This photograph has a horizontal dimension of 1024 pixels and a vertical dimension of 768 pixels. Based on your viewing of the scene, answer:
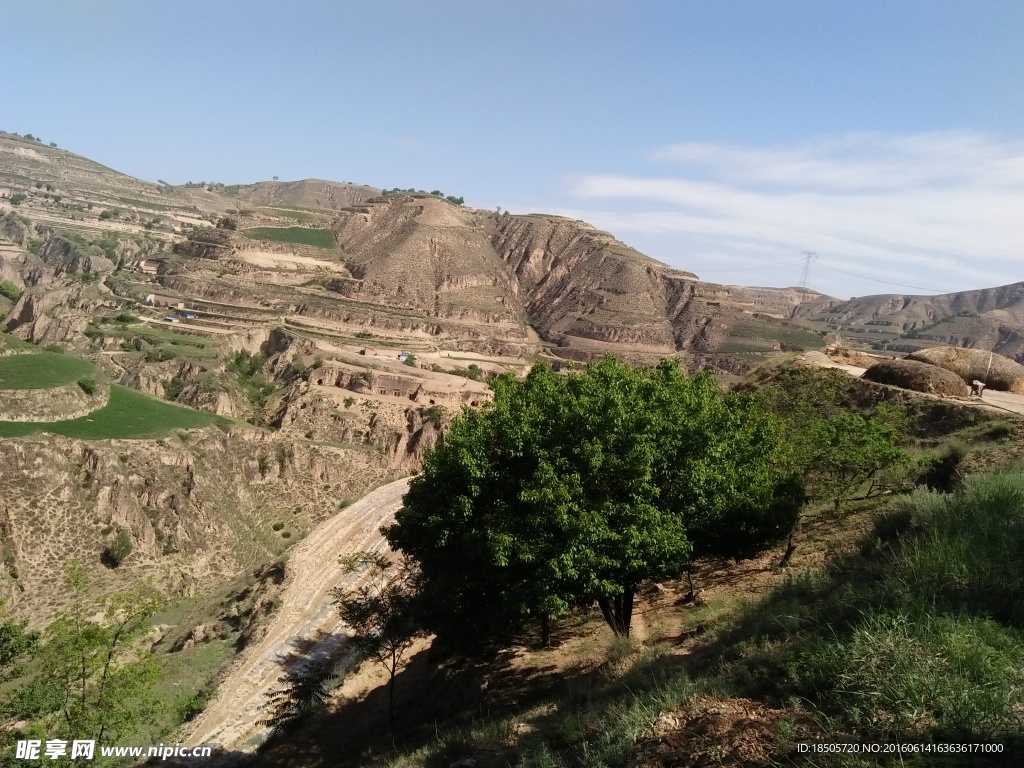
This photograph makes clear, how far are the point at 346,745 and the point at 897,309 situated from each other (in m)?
194

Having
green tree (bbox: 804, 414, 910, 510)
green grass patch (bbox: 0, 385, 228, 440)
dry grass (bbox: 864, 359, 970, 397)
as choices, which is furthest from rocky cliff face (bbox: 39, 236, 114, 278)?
green tree (bbox: 804, 414, 910, 510)

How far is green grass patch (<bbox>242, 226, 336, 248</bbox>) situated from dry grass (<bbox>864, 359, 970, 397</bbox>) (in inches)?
3804

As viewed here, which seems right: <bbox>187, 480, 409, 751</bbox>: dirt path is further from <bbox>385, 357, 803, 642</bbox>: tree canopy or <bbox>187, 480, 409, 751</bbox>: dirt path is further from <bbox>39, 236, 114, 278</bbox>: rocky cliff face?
<bbox>39, 236, 114, 278</bbox>: rocky cliff face

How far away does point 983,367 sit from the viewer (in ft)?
84.4

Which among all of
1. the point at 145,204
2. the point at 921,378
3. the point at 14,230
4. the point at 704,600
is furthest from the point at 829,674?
the point at 145,204

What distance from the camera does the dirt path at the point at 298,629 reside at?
17.3 meters

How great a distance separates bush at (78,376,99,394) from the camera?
33531 mm

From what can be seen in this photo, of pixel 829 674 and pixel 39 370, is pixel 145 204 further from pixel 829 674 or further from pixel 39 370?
pixel 829 674

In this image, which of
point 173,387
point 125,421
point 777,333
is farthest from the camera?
point 777,333

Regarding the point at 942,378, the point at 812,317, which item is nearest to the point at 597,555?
the point at 942,378

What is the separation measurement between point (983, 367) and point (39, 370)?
44401mm

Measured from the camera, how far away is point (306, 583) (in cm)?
2480

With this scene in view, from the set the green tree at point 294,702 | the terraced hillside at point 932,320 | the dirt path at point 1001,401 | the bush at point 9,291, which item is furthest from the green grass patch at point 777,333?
the bush at point 9,291

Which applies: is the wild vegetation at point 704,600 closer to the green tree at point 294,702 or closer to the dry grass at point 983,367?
the green tree at point 294,702
